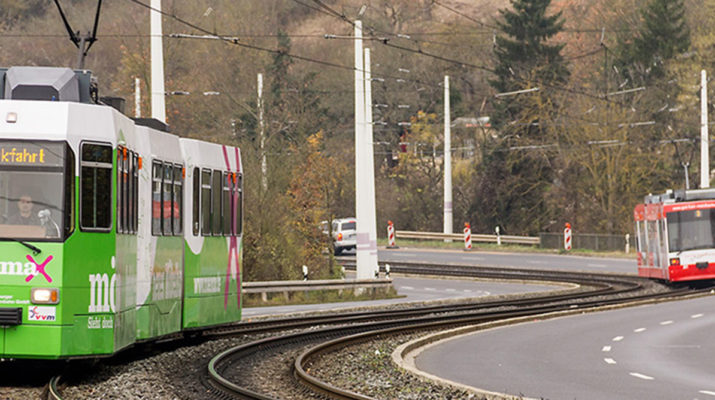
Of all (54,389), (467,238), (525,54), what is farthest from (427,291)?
(525,54)

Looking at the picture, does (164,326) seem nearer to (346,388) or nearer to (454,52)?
(346,388)

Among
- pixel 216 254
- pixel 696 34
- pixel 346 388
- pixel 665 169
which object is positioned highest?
pixel 696 34

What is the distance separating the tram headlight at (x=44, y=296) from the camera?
47.7ft

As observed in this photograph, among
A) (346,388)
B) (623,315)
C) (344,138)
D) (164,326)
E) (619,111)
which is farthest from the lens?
(344,138)

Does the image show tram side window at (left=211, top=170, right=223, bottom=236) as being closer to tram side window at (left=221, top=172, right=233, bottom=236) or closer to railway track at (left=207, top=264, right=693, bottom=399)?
tram side window at (left=221, top=172, right=233, bottom=236)

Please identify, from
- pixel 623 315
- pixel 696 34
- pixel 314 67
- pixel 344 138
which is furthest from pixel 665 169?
pixel 623 315

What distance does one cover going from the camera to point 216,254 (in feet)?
70.5

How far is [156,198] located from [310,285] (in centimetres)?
1914

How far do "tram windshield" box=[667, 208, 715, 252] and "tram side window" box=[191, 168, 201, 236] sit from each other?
22.8m

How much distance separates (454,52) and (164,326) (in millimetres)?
77396

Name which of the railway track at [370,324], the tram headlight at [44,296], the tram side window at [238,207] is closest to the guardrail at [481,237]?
the railway track at [370,324]

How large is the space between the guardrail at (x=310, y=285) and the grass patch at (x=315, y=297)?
0.15 meters

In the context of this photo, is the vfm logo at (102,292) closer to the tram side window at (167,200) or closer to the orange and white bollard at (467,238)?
the tram side window at (167,200)

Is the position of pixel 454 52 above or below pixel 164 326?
above
